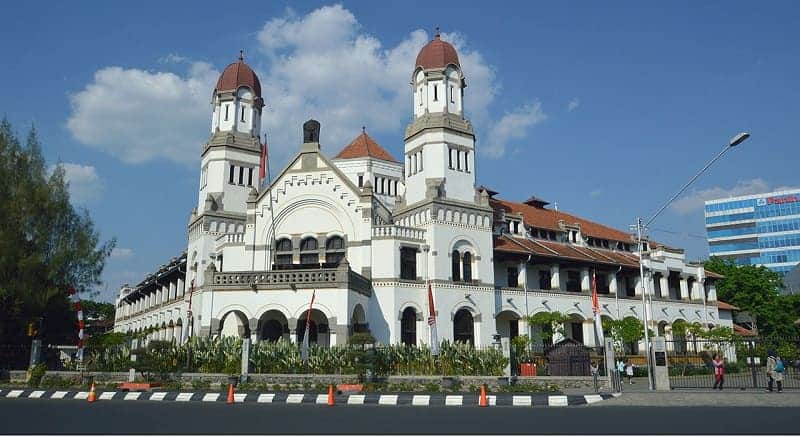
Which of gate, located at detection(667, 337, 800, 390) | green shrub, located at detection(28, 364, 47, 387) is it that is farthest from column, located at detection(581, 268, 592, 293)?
green shrub, located at detection(28, 364, 47, 387)

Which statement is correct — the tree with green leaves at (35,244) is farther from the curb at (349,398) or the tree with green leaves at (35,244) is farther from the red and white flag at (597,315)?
the red and white flag at (597,315)

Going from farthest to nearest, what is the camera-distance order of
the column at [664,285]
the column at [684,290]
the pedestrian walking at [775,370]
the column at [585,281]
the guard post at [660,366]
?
1. the column at [684,290]
2. the column at [664,285]
3. the column at [585,281]
4. the guard post at [660,366]
5. the pedestrian walking at [775,370]

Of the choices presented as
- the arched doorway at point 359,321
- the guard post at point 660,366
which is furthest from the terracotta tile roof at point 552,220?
the guard post at point 660,366

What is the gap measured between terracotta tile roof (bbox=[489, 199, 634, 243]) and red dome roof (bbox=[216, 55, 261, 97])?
725 inches

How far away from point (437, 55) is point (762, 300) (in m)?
Result: 41.0

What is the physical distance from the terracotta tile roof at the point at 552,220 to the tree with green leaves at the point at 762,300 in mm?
15567

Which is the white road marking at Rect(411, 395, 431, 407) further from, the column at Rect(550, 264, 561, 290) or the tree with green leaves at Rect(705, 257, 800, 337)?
the tree with green leaves at Rect(705, 257, 800, 337)

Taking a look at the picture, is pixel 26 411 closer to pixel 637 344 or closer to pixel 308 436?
pixel 308 436

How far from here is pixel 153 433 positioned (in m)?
12.3

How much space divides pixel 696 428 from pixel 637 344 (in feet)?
115

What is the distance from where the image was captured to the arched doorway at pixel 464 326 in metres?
37.0

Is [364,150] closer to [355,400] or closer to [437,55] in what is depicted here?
[437,55]

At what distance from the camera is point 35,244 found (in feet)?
95.6

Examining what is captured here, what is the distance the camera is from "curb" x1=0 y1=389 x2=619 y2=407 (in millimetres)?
19922
